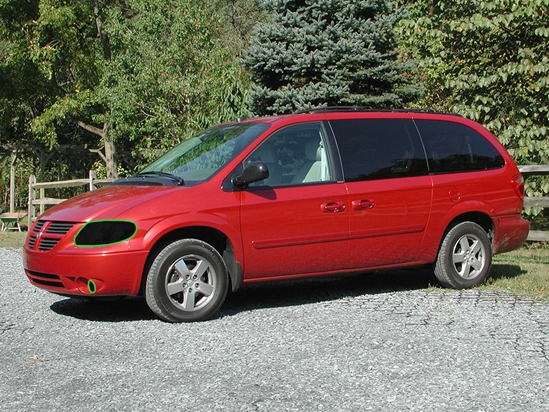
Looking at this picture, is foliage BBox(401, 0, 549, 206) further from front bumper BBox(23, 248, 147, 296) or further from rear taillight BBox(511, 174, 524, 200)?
front bumper BBox(23, 248, 147, 296)

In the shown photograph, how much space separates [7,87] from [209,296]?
23.6 m

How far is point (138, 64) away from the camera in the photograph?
69.2 feet

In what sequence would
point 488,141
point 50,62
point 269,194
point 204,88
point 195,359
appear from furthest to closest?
point 50,62 → point 204,88 → point 488,141 → point 269,194 → point 195,359

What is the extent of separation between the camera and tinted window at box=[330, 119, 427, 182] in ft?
24.6

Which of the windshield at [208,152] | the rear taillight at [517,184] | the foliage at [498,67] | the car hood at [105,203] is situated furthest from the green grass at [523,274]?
the car hood at [105,203]

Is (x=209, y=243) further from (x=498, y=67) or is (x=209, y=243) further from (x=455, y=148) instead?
(x=498, y=67)

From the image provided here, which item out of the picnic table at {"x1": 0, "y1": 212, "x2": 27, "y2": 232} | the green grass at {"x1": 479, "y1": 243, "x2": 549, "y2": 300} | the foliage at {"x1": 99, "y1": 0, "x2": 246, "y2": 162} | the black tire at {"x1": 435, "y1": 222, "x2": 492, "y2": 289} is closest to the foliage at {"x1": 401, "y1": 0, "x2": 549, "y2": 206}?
the green grass at {"x1": 479, "y1": 243, "x2": 549, "y2": 300}

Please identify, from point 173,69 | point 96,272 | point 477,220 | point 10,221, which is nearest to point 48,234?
point 96,272

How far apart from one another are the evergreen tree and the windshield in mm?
6612

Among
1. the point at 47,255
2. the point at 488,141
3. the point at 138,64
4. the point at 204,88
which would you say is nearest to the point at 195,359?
the point at 47,255

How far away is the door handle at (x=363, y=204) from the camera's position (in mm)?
7310

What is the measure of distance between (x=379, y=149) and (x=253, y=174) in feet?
5.17

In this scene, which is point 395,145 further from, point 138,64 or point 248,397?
point 138,64

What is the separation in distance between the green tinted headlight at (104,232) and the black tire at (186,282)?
33 centimetres
